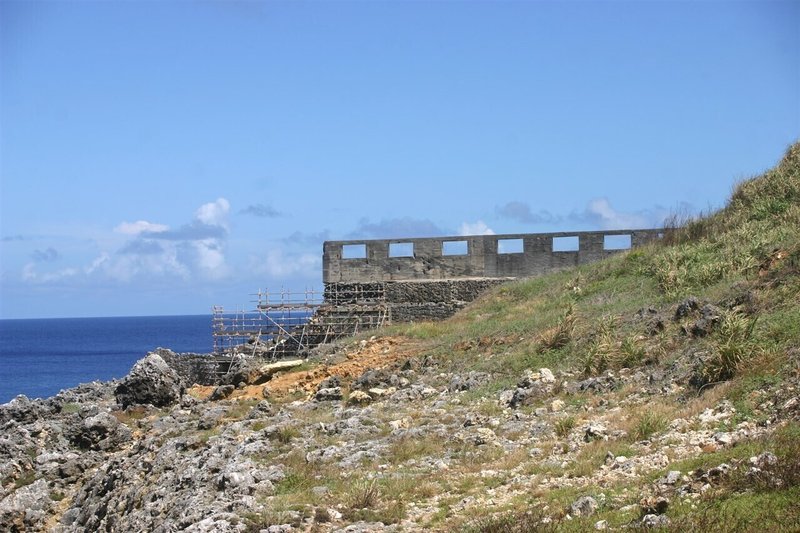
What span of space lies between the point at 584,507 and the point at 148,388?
15863 millimetres

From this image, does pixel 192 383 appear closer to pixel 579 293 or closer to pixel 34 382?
pixel 579 293

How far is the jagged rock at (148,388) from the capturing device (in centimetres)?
2286

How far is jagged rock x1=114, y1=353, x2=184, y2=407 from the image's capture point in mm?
22859

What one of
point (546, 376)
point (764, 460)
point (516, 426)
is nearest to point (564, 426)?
point (516, 426)

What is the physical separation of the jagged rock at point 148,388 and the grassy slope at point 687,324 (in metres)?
6.30

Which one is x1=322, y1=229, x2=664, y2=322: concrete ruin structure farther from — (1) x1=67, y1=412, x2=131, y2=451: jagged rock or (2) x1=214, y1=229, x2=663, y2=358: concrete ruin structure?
(1) x1=67, y1=412, x2=131, y2=451: jagged rock

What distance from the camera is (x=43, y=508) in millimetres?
16469

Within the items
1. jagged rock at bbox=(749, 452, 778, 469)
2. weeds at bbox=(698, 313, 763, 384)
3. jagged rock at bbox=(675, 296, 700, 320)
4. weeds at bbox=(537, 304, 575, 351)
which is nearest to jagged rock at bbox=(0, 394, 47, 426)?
weeds at bbox=(537, 304, 575, 351)

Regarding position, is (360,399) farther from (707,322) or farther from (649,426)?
(649,426)

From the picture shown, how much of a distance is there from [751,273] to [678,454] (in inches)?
325

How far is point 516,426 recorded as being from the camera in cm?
1365

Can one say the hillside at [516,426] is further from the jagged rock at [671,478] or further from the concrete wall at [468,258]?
the concrete wall at [468,258]

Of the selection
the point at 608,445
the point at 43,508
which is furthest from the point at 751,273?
the point at 43,508

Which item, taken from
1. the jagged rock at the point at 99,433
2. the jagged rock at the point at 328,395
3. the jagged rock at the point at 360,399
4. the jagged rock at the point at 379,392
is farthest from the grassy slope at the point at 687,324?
the jagged rock at the point at 99,433
